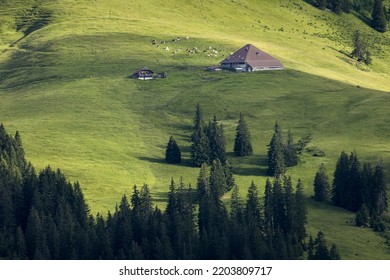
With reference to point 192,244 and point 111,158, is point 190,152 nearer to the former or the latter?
point 111,158

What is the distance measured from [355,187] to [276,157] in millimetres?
18268

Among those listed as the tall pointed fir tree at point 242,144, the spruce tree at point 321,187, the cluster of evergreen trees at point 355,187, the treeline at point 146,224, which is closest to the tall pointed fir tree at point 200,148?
the tall pointed fir tree at point 242,144

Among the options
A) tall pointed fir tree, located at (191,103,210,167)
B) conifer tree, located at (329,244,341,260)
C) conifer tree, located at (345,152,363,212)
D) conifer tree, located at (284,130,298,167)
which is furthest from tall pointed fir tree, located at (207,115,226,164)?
conifer tree, located at (329,244,341,260)

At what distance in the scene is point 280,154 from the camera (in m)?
172

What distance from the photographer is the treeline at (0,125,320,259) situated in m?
127

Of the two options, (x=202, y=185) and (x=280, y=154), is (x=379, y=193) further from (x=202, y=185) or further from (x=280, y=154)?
(x=202, y=185)

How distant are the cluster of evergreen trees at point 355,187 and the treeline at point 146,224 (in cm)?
870

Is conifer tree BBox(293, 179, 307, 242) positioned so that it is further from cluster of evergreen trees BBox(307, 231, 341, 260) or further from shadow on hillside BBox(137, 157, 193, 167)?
shadow on hillside BBox(137, 157, 193, 167)

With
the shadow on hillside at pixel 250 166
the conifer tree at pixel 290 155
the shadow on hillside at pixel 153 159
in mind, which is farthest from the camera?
the shadow on hillside at pixel 153 159

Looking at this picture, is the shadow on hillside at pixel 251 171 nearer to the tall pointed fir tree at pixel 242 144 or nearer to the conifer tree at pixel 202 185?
the tall pointed fir tree at pixel 242 144

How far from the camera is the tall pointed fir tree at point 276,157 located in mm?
170000

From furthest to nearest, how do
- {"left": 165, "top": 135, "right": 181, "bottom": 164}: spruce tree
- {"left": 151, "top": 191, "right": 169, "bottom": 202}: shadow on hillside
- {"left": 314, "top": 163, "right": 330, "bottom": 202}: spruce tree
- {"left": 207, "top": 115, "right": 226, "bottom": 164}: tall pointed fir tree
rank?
{"left": 165, "top": 135, "right": 181, "bottom": 164}: spruce tree → {"left": 207, "top": 115, "right": 226, "bottom": 164}: tall pointed fir tree → {"left": 314, "top": 163, "right": 330, "bottom": 202}: spruce tree → {"left": 151, "top": 191, "right": 169, "bottom": 202}: shadow on hillside

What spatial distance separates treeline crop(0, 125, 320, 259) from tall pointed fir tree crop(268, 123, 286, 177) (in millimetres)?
15275

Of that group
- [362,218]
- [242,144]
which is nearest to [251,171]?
[242,144]
